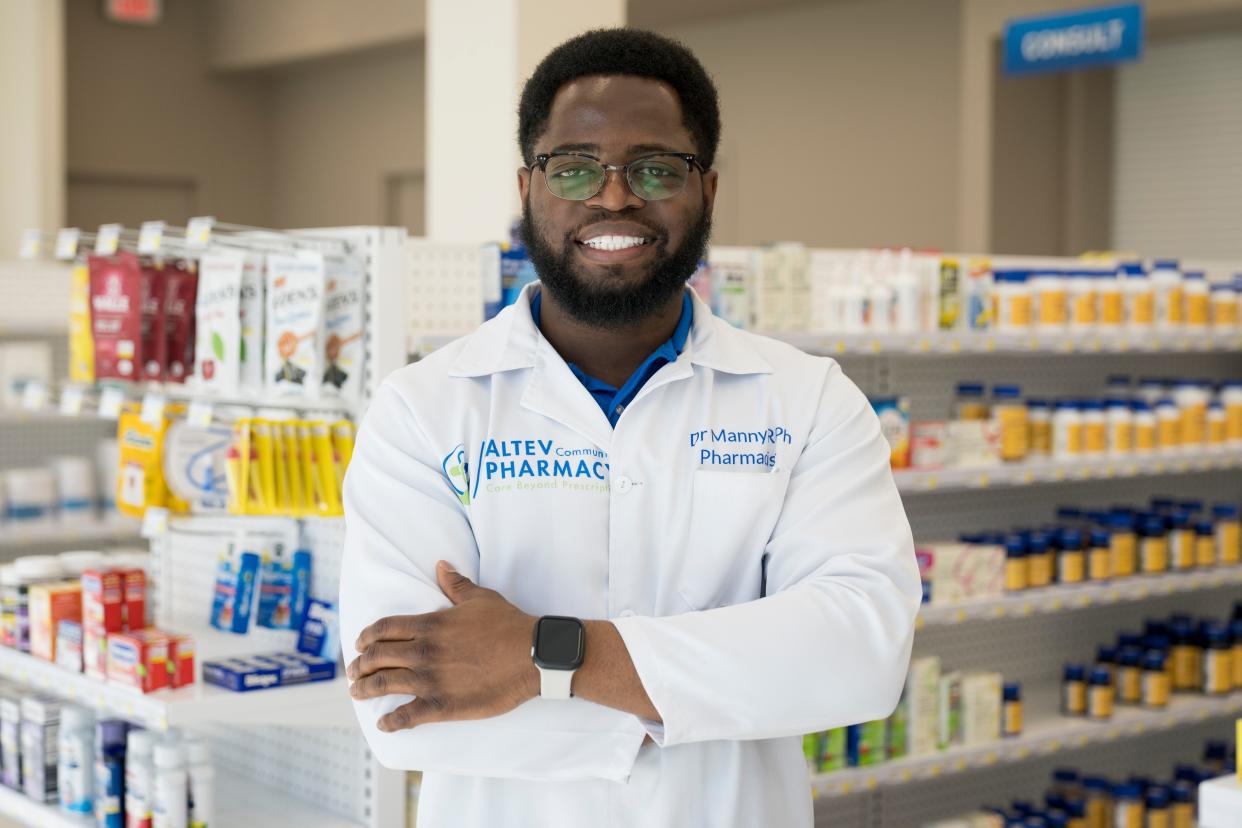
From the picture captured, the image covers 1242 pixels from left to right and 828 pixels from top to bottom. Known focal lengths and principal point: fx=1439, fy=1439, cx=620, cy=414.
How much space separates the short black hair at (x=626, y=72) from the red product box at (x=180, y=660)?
1493 mm

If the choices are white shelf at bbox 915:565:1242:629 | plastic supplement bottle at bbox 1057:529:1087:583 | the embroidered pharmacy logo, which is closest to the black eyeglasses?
the embroidered pharmacy logo

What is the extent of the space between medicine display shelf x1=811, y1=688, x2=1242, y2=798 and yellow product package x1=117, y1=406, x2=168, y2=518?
205 cm

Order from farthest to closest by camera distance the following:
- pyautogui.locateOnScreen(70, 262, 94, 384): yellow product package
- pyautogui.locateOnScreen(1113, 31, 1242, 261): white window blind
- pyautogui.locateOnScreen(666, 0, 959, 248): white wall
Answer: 1. pyautogui.locateOnScreen(666, 0, 959, 248): white wall
2. pyautogui.locateOnScreen(1113, 31, 1242, 261): white window blind
3. pyautogui.locateOnScreen(70, 262, 94, 384): yellow product package

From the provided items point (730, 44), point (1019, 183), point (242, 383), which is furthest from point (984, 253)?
point (242, 383)

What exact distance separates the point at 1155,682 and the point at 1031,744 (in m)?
0.67

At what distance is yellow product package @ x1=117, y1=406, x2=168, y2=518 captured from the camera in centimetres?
334

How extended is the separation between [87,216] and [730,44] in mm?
5386

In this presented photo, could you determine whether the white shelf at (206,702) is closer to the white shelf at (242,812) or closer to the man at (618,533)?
the white shelf at (242,812)

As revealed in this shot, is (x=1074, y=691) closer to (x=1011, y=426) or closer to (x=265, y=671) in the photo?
(x=1011, y=426)

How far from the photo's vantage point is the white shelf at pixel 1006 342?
4.18 metres

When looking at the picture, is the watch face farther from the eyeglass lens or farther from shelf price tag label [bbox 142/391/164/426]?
shelf price tag label [bbox 142/391/164/426]

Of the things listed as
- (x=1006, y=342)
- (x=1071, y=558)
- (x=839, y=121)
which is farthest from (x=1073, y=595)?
(x=839, y=121)

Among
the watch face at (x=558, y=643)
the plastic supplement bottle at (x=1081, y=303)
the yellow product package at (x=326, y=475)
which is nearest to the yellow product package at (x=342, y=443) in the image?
the yellow product package at (x=326, y=475)

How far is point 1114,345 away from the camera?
495cm
